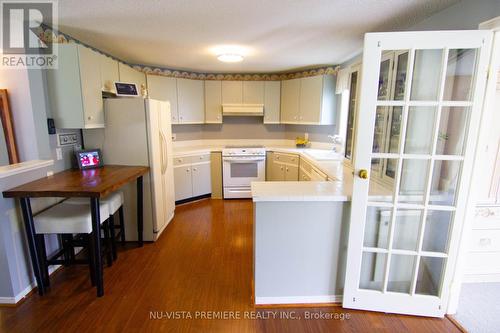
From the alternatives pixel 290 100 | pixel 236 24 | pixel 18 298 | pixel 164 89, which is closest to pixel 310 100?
pixel 290 100

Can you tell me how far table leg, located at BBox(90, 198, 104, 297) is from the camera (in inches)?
76.3

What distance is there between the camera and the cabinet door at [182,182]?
401 centimetres

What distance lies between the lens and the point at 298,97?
4.28 metres

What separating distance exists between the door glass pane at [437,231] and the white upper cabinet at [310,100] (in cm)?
247

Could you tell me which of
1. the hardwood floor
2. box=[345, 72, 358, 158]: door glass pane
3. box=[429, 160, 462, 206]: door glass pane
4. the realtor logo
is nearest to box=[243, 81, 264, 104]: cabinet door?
box=[345, 72, 358, 158]: door glass pane

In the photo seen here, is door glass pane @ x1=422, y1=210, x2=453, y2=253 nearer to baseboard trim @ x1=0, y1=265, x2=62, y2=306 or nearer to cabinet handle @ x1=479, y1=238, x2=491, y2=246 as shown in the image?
cabinet handle @ x1=479, y1=238, x2=491, y2=246

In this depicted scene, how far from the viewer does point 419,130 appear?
5.56 ft

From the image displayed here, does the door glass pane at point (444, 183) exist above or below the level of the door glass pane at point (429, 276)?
above

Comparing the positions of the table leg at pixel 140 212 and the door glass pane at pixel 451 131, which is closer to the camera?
the door glass pane at pixel 451 131

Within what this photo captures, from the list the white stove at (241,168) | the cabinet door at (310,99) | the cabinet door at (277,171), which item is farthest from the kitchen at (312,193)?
the white stove at (241,168)

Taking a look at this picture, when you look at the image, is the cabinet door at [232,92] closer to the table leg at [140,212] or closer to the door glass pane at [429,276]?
the table leg at [140,212]

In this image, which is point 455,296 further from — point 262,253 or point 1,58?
point 1,58

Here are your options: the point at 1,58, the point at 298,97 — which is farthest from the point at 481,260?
the point at 1,58

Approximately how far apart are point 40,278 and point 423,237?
294 cm
